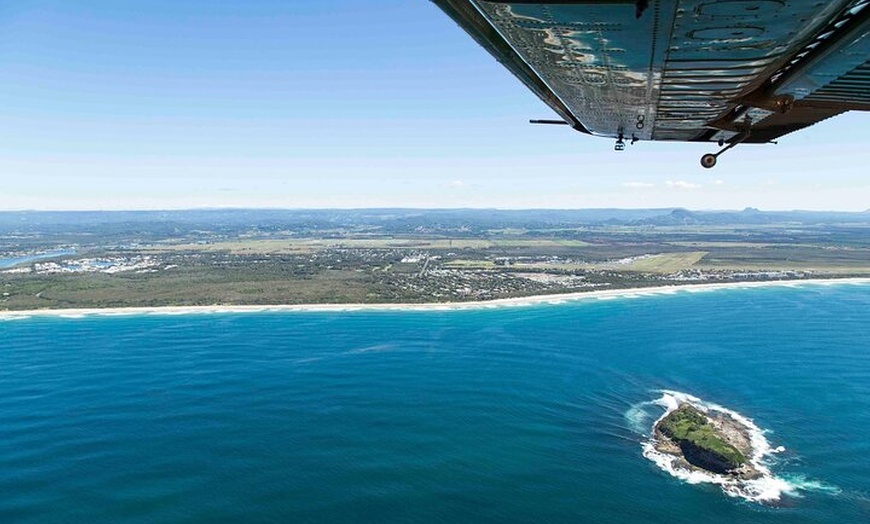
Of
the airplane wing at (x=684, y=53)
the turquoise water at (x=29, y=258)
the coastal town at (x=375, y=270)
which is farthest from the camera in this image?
the turquoise water at (x=29, y=258)

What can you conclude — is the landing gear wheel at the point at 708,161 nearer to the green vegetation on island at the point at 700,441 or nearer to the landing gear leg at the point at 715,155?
the landing gear leg at the point at 715,155

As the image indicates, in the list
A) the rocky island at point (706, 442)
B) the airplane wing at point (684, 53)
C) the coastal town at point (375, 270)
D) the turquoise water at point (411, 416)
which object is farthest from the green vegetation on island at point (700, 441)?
the coastal town at point (375, 270)

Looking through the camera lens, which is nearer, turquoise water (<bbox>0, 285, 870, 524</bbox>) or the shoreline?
turquoise water (<bbox>0, 285, 870, 524</bbox>)

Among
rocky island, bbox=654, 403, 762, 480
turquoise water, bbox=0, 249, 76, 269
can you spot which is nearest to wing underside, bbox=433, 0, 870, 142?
rocky island, bbox=654, 403, 762, 480

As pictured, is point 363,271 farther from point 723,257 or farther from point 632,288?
point 723,257

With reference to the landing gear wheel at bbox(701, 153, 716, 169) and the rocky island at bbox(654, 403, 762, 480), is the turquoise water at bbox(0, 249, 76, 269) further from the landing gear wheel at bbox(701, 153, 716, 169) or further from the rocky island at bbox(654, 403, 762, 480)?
the landing gear wheel at bbox(701, 153, 716, 169)

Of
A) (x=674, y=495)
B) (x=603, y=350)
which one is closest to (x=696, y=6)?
(x=674, y=495)
